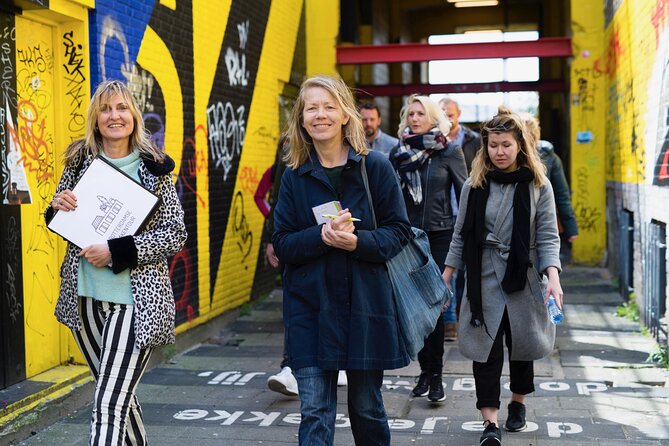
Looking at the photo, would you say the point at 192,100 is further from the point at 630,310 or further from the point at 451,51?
the point at 451,51

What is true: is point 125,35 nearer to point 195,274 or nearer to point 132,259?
point 195,274

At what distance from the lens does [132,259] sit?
4.05 meters

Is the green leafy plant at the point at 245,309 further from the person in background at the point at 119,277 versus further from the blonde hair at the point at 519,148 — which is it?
the person in background at the point at 119,277

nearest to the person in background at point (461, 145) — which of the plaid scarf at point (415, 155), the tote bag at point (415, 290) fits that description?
the plaid scarf at point (415, 155)

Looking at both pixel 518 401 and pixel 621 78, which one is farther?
pixel 621 78

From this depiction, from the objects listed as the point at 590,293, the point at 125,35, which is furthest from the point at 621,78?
the point at 125,35

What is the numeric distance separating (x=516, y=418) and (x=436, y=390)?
0.75m

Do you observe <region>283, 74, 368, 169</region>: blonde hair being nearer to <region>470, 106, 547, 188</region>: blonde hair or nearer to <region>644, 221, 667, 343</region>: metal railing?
<region>470, 106, 547, 188</region>: blonde hair

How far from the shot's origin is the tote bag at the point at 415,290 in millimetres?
3990

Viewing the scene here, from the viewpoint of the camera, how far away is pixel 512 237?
16.9 feet

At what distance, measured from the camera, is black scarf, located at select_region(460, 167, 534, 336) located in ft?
16.7

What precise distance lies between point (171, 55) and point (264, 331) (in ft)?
9.58

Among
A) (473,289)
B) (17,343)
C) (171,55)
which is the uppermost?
(171,55)

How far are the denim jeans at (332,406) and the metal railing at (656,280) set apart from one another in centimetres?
432
